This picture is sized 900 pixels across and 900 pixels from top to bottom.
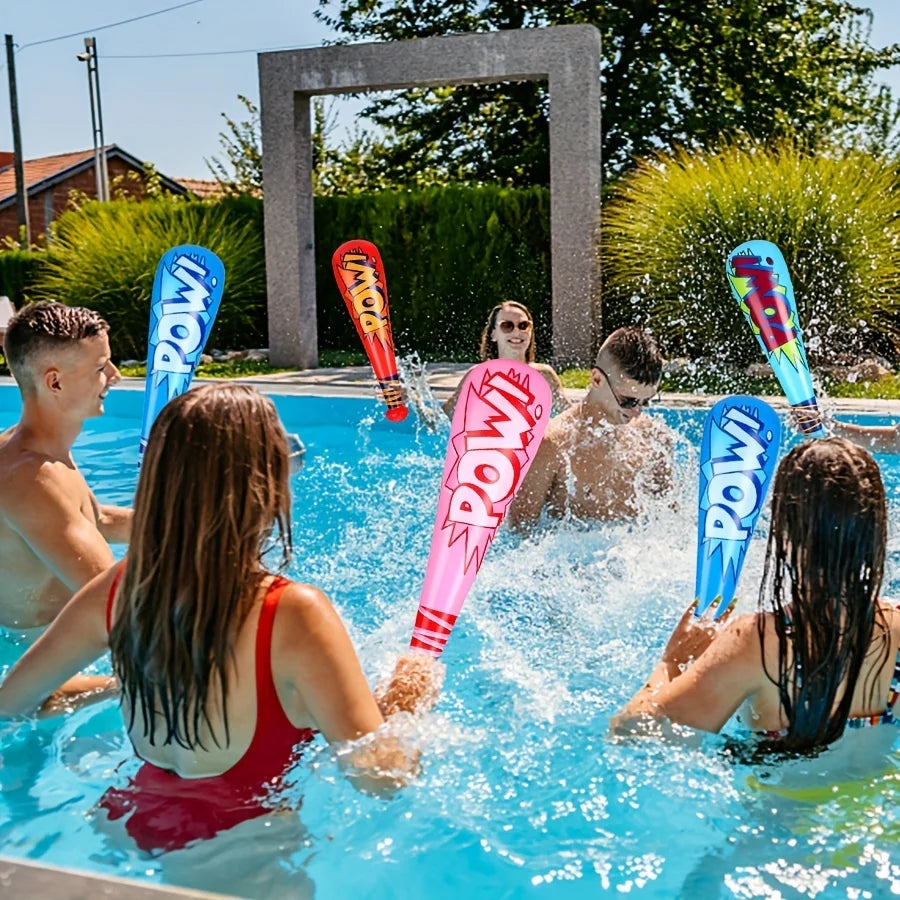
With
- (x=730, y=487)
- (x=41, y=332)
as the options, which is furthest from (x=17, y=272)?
(x=730, y=487)

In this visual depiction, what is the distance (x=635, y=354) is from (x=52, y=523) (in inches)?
92.0

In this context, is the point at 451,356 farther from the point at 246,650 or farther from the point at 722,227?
the point at 246,650

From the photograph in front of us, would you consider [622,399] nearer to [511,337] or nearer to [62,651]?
[511,337]

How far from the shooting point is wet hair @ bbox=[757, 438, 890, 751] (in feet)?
7.85

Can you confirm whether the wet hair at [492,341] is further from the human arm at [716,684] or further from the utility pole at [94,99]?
the utility pole at [94,99]

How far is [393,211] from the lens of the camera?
14219 mm

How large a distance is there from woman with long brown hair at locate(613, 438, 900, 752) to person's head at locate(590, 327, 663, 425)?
214cm

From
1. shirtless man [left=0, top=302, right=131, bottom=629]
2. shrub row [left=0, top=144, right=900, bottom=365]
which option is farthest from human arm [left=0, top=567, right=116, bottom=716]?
shrub row [left=0, top=144, right=900, bottom=365]

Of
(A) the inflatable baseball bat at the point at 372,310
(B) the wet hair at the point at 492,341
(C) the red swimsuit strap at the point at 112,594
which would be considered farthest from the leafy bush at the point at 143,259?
(C) the red swimsuit strap at the point at 112,594

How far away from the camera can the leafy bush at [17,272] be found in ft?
50.5

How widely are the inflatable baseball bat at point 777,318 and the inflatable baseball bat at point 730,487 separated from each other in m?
1.21

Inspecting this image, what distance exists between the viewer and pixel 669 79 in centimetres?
1892

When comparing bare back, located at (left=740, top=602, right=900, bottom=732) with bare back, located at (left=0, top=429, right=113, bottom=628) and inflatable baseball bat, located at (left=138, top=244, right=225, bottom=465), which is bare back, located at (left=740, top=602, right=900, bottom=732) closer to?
bare back, located at (left=0, top=429, right=113, bottom=628)

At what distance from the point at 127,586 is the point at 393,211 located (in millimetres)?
12493
